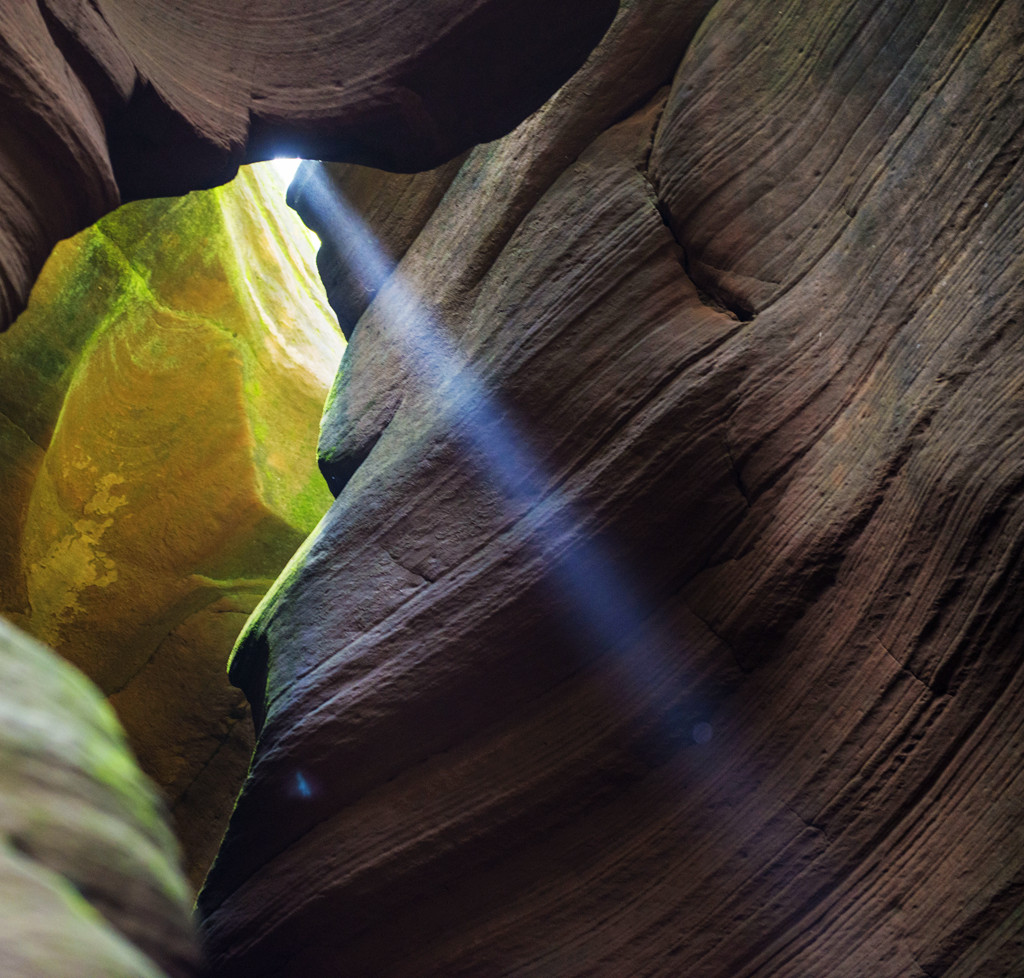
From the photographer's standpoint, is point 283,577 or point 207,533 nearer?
point 283,577

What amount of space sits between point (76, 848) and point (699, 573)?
3835 mm

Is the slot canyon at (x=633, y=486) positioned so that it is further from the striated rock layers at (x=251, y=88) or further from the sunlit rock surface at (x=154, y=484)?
the sunlit rock surface at (x=154, y=484)

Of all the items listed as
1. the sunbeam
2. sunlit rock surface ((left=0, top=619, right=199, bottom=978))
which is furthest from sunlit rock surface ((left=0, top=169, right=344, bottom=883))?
sunlit rock surface ((left=0, top=619, right=199, bottom=978))

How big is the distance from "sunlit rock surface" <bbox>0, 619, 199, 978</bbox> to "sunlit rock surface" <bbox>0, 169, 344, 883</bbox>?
894 centimetres

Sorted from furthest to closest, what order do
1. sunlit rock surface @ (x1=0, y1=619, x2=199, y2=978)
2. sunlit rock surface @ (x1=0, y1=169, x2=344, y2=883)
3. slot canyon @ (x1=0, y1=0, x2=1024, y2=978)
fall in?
sunlit rock surface @ (x1=0, y1=169, x2=344, y2=883) → slot canyon @ (x1=0, y1=0, x2=1024, y2=978) → sunlit rock surface @ (x1=0, y1=619, x2=199, y2=978)

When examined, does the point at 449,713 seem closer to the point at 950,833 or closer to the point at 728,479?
the point at 728,479

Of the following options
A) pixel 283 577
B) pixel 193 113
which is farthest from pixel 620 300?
pixel 283 577

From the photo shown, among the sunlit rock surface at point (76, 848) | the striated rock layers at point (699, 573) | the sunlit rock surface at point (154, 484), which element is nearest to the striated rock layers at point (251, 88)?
the striated rock layers at point (699, 573)

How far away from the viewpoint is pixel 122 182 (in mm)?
4398

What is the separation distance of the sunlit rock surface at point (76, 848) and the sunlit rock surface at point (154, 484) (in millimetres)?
8936

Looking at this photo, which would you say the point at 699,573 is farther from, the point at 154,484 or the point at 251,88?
the point at 154,484

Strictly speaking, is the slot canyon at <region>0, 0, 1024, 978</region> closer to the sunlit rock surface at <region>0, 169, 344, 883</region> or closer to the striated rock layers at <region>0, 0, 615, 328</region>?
the striated rock layers at <region>0, 0, 615, 328</region>

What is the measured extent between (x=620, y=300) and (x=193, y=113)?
8.58ft

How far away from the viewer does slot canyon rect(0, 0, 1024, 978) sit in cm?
380
